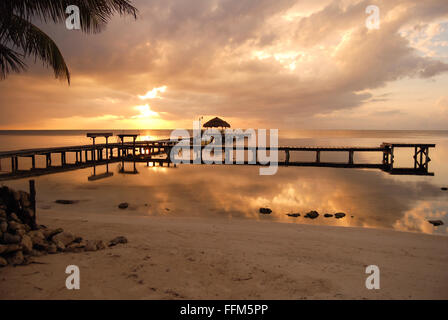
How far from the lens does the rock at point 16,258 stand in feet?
15.0

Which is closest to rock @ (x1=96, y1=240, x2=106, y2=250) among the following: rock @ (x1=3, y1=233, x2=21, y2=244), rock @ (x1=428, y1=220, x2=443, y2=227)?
rock @ (x1=3, y1=233, x2=21, y2=244)

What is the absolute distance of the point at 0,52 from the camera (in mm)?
6543

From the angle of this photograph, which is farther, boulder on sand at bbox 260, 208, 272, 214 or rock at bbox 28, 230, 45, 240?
boulder on sand at bbox 260, 208, 272, 214

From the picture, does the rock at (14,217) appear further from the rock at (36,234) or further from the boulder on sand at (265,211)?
the boulder on sand at (265,211)

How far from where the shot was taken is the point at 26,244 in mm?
5016

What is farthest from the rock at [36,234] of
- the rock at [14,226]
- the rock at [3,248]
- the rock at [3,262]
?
the rock at [3,262]

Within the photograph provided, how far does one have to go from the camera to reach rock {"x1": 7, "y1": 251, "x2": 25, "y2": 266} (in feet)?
15.0

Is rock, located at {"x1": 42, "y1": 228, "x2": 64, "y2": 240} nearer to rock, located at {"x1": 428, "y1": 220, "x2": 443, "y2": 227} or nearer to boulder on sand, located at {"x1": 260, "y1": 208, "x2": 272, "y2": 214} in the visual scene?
boulder on sand, located at {"x1": 260, "y1": 208, "x2": 272, "y2": 214}

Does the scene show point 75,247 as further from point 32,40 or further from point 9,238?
point 32,40

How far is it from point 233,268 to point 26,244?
4185mm
